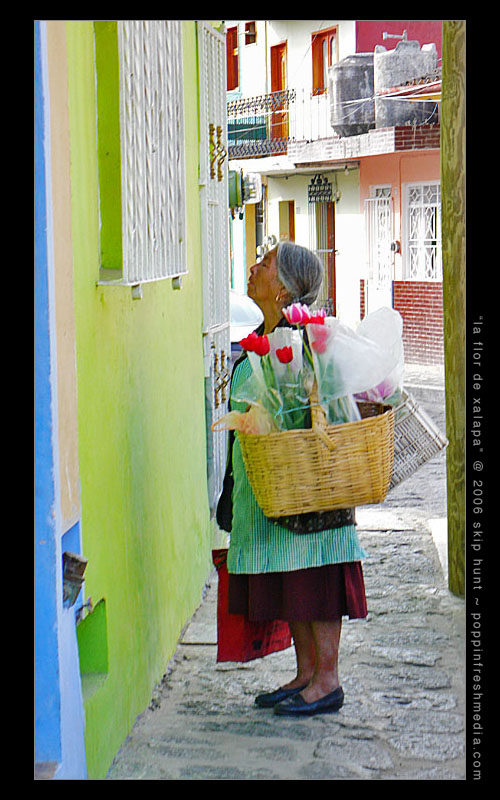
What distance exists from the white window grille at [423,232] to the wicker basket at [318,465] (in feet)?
53.6

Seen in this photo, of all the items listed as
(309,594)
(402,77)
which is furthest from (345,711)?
(402,77)

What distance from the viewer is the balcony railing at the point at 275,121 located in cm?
2559

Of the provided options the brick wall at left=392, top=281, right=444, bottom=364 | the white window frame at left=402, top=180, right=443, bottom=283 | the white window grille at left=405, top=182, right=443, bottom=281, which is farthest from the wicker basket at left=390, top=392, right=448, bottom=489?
the white window frame at left=402, top=180, right=443, bottom=283

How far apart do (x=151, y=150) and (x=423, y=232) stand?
1647cm

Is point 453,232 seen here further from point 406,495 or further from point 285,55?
point 285,55

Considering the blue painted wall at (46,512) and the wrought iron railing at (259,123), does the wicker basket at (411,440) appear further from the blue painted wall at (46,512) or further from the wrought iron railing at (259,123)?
the wrought iron railing at (259,123)

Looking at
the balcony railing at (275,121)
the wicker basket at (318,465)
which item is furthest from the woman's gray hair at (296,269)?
the balcony railing at (275,121)

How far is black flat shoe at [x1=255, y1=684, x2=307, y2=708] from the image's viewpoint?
14.6ft

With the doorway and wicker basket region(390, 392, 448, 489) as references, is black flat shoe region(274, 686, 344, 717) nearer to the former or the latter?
wicker basket region(390, 392, 448, 489)

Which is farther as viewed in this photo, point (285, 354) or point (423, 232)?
point (423, 232)

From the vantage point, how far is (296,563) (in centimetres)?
414

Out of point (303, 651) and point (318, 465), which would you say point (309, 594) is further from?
point (318, 465)

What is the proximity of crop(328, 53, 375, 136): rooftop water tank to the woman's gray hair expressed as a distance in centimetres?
1884

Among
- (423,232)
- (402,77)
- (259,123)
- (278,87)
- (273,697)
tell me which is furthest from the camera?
(278,87)
